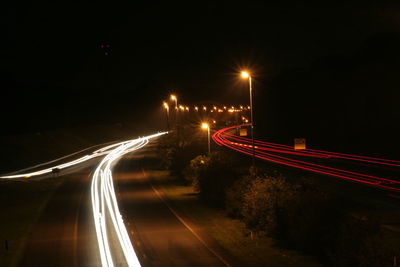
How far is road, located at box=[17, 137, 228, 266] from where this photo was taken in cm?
1919

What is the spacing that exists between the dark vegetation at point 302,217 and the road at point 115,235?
9.71 ft

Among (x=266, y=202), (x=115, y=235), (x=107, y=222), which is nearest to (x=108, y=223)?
(x=107, y=222)

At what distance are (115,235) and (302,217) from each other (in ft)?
29.5

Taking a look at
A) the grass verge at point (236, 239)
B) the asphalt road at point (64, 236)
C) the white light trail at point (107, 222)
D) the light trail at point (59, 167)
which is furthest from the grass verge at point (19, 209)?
the grass verge at point (236, 239)

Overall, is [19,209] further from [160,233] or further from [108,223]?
[160,233]

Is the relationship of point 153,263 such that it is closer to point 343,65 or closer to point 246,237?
point 246,237

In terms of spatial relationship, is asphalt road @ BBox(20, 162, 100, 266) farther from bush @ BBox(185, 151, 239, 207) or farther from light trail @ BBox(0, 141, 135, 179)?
light trail @ BBox(0, 141, 135, 179)

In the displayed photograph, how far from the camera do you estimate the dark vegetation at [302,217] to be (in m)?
15.1

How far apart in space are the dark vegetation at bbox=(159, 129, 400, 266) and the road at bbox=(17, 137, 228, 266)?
2.96 metres

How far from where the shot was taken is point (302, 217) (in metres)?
19.5

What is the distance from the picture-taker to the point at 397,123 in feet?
209

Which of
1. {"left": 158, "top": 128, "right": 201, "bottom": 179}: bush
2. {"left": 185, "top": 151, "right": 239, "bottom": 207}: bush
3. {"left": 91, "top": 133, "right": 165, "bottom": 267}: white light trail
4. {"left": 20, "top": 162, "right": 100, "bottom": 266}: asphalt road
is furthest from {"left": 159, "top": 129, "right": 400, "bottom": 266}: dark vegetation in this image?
{"left": 158, "top": 128, "right": 201, "bottom": 179}: bush

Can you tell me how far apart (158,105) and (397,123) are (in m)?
125

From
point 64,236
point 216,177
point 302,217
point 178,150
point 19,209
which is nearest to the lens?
point 302,217
